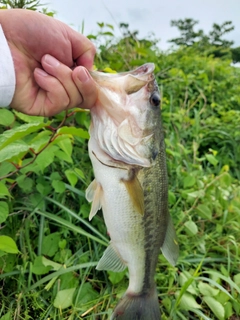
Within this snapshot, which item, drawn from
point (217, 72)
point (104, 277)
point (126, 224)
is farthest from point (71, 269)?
point (217, 72)

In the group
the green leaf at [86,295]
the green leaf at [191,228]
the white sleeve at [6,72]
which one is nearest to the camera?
the white sleeve at [6,72]

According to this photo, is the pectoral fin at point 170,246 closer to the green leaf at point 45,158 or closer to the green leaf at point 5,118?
the green leaf at point 45,158

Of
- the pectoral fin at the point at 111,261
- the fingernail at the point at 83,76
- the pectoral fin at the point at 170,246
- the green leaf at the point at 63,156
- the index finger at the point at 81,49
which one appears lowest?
the pectoral fin at the point at 111,261

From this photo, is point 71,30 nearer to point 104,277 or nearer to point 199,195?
point 104,277

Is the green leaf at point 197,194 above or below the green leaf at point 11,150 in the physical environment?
below

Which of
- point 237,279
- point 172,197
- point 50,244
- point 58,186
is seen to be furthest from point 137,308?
point 172,197

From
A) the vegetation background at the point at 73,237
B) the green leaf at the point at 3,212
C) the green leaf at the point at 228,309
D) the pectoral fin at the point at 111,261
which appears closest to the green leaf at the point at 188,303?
the vegetation background at the point at 73,237

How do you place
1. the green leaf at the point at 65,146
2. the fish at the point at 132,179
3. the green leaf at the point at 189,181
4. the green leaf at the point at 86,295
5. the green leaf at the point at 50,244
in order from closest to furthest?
the fish at the point at 132,179 < the green leaf at the point at 65,146 < the green leaf at the point at 86,295 < the green leaf at the point at 50,244 < the green leaf at the point at 189,181
